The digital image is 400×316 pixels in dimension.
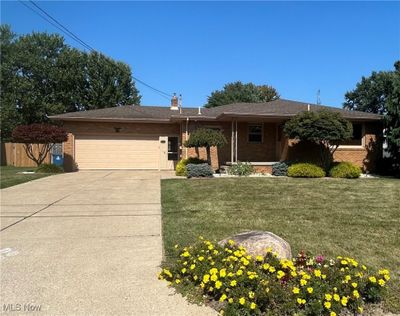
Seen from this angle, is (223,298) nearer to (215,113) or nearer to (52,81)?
(215,113)

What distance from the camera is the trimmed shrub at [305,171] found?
1597 centimetres

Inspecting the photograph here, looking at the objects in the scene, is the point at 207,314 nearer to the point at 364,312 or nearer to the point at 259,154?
the point at 364,312

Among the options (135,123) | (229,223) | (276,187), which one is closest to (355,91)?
(135,123)

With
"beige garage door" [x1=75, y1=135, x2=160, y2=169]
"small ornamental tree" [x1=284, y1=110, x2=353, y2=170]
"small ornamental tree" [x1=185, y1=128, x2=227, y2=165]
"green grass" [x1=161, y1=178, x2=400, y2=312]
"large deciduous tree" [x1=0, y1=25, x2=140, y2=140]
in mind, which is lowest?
"green grass" [x1=161, y1=178, x2=400, y2=312]

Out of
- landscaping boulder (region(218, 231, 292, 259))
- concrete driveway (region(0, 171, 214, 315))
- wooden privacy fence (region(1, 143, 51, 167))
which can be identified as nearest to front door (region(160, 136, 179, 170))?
concrete driveway (region(0, 171, 214, 315))

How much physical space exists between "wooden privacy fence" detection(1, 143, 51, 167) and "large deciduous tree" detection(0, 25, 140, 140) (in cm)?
854

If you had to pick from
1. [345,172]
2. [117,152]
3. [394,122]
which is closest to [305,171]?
[345,172]

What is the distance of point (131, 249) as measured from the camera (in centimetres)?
582

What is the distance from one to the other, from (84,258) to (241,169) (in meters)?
12.1

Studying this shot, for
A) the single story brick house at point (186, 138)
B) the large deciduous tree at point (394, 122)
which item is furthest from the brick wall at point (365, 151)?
the large deciduous tree at point (394, 122)

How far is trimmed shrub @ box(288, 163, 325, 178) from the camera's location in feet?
52.4

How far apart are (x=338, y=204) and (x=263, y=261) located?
5668mm

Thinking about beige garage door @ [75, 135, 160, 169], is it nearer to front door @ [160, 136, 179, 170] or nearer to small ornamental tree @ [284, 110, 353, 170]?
front door @ [160, 136, 179, 170]

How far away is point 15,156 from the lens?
2895 centimetres
